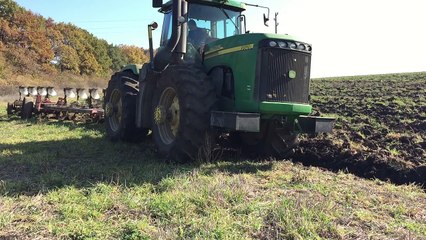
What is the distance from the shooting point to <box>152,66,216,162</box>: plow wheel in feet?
19.3

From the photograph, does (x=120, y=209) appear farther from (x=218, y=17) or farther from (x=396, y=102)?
(x=396, y=102)

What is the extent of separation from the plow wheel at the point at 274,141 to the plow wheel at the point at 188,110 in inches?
54.2

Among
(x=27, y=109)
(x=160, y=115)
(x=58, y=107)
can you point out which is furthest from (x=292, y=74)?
(x=27, y=109)

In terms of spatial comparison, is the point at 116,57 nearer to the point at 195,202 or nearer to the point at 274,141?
the point at 274,141

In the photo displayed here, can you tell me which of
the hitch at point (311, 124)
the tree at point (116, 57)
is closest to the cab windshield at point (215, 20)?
the hitch at point (311, 124)

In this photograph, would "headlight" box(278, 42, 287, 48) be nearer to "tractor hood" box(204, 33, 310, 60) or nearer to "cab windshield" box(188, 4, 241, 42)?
"tractor hood" box(204, 33, 310, 60)

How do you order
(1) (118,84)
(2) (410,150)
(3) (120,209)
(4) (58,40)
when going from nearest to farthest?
(3) (120,209)
(2) (410,150)
(1) (118,84)
(4) (58,40)

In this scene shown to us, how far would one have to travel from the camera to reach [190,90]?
5938mm

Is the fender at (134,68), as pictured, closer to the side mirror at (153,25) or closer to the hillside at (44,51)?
the side mirror at (153,25)

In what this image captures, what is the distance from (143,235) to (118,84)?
5748mm

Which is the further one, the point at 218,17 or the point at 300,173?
the point at 218,17

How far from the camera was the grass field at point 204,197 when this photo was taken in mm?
3568

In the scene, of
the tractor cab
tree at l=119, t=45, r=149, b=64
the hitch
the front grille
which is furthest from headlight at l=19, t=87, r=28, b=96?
tree at l=119, t=45, r=149, b=64

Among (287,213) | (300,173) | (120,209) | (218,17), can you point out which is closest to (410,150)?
(300,173)
